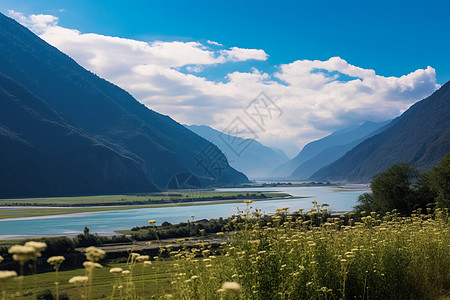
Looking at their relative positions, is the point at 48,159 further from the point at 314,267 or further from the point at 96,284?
the point at 314,267

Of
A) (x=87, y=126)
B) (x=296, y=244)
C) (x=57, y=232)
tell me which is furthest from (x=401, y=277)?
(x=87, y=126)

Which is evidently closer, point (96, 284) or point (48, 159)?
point (96, 284)

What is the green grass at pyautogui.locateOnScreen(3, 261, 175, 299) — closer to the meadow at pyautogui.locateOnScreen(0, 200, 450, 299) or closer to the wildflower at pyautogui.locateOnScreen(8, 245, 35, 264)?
the meadow at pyautogui.locateOnScreen(0, 200, 450, 299)

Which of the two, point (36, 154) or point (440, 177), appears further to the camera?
point (36, 154)

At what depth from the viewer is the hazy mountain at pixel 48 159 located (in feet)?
382

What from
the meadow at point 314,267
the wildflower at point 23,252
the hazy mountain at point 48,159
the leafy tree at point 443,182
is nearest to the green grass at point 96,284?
the meadow at point 314,267

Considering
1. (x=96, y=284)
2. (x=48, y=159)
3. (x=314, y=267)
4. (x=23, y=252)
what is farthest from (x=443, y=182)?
(x=48, y=159)

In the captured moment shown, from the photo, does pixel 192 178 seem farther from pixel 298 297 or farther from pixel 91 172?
pixel 298 297

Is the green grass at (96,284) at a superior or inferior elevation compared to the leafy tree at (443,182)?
inferior

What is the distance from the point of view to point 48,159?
127 meters

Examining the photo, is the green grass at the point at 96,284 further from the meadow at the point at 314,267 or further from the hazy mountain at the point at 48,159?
the hazy mountain at the point at 48,159

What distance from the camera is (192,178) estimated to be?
196 m

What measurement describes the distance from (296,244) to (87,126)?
203 m

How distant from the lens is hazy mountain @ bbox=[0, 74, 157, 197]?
382 ft
